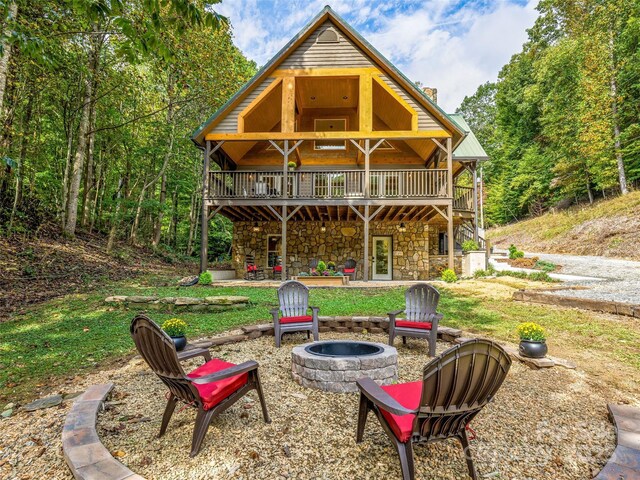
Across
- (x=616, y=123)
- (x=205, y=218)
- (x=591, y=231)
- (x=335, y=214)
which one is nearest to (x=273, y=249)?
(x=335, y=214)

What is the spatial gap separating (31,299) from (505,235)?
26.9 m

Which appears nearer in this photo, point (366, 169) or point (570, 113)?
point (366, 169)

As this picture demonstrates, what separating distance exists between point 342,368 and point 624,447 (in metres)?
1.97

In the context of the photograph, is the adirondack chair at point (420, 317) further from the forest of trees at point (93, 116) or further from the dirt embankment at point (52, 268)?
the dirt embankment at point (52, 268)

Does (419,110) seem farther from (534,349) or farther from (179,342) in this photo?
(179,342)

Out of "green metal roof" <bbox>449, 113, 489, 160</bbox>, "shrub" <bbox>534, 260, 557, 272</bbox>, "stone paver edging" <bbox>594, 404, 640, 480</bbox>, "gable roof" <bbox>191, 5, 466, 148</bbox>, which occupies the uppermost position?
"gable roof" <bbox>191, 5, 466, 148</bbox>

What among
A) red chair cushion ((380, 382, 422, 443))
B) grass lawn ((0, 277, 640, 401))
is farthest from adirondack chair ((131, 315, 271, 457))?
grass lawn ((0, 277, 640, 401))

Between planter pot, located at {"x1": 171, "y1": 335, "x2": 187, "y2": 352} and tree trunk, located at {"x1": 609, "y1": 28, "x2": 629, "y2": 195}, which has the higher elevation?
tree trunk, located at {"x1": 609, "y1": 28, "x2": 629, "y2": 195}

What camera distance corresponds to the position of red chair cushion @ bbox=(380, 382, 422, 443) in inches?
73.2

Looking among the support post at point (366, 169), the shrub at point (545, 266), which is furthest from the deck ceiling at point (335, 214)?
the shrub at point (545, 266)

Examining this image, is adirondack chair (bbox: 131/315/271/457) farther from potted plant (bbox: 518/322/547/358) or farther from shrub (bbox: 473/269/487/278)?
shrub (bbox: 473/269/487/278)

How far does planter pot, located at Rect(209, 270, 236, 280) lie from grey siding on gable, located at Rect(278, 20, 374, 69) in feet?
25.5

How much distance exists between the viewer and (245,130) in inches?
508

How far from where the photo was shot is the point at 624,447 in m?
2.08
